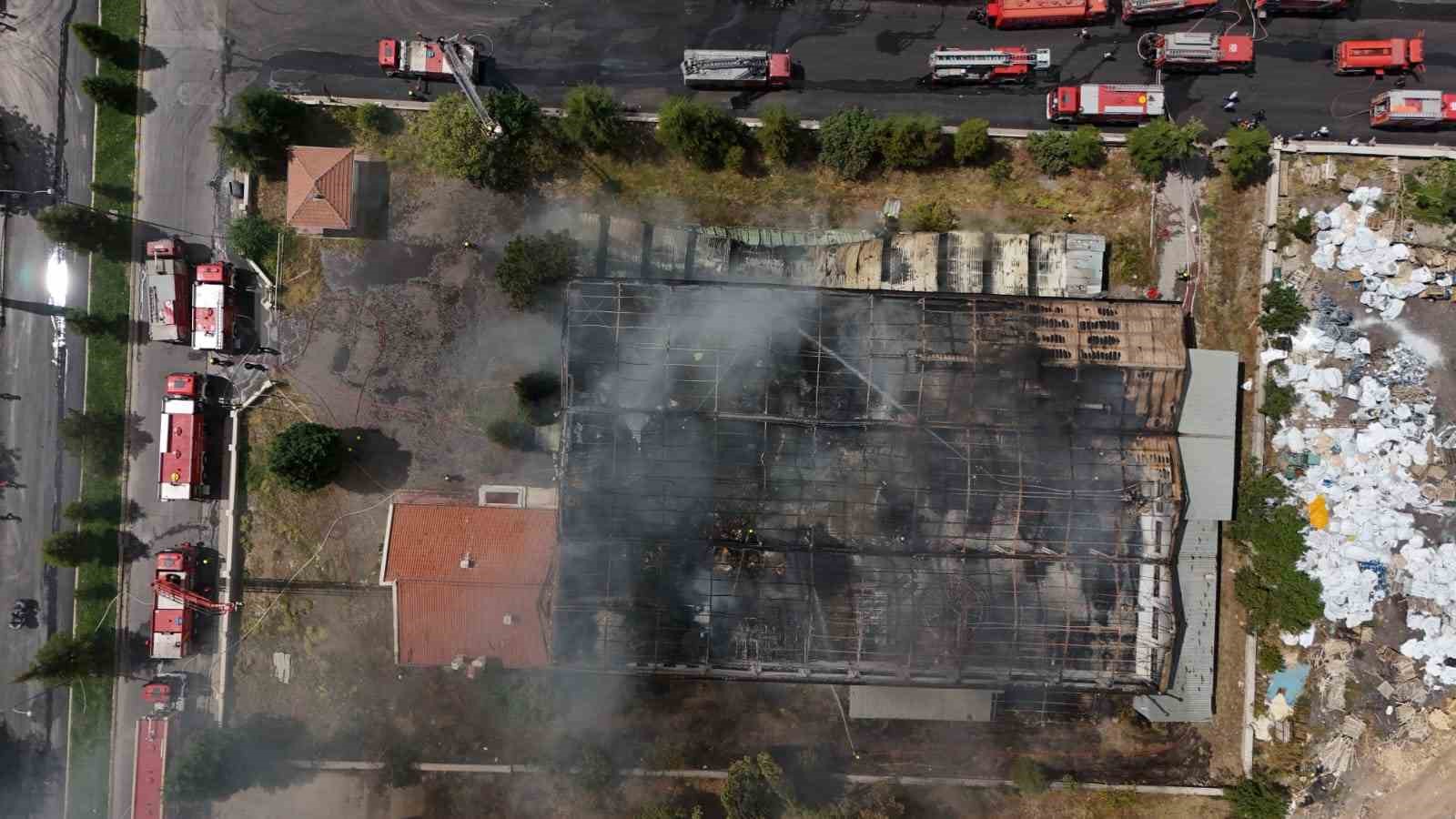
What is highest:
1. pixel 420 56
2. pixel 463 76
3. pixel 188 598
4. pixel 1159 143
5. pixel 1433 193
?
pixel 420 56

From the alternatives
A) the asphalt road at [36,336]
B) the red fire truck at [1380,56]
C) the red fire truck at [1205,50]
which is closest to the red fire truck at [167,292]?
the asphalt road at [36,336]

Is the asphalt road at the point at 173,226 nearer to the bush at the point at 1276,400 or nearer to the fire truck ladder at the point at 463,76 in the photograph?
the fire truck ladder at the point at 463,76

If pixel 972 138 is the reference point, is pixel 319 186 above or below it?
below

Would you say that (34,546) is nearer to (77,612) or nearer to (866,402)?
(77,612)

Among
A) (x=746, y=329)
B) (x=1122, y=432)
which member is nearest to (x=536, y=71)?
(x=746, y=329)

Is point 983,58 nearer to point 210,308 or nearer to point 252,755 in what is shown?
point 210,308

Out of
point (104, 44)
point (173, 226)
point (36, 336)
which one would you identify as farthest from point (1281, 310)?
point (36, 336)
